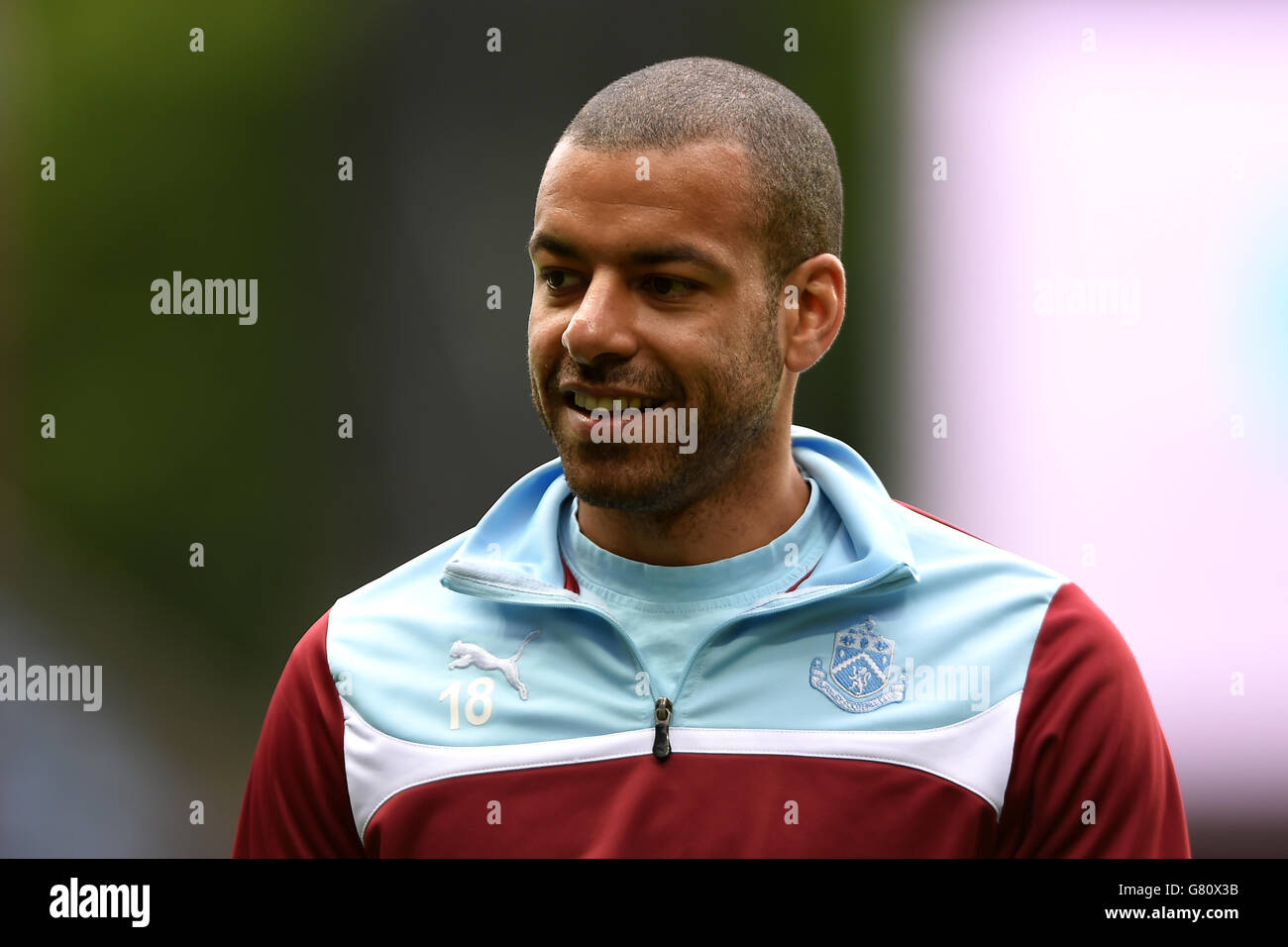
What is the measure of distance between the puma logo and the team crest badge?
480mm

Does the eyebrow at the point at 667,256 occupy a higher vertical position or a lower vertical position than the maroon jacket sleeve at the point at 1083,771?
higher

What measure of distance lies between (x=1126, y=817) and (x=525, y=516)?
1.14 meters

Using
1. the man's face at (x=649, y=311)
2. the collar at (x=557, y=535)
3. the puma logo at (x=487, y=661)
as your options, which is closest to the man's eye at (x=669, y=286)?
the man's face at (x=649, y=311)

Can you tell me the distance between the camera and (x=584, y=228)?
204 cm

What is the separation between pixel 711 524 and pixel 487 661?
438mm

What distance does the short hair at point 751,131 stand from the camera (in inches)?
81.2

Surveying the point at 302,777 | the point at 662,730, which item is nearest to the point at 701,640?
the point at 662,730

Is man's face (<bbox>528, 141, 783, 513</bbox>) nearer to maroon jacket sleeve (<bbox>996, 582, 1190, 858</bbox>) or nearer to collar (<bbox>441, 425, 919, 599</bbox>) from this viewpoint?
collar (<bbox>441, 425, 919, 599</bbox>)

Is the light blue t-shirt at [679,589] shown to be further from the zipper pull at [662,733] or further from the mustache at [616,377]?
the mustache at [616,377]

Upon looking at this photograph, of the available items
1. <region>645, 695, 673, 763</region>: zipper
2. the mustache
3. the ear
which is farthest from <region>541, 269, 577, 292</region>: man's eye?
<region>645, 695, 673, 763</region>: zipper

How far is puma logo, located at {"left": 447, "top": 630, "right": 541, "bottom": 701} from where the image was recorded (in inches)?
84.8

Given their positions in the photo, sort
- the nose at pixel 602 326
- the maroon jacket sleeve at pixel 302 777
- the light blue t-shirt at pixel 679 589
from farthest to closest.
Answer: the maroon jacket sleeve at pixel 302 777 < the light blue t-shirt at pixel 679 589 < the nose at pixel 602 326
